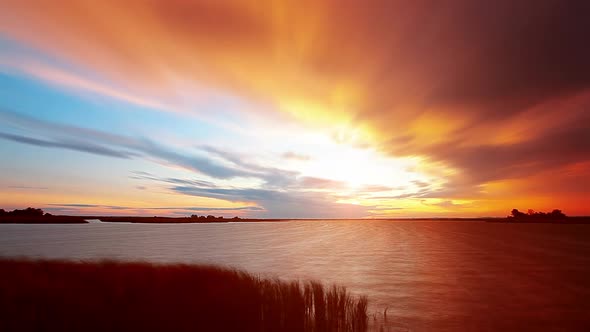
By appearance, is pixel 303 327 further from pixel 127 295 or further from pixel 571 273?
pixel 571 273

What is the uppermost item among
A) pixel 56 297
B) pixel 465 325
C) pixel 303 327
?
pixel 56 297

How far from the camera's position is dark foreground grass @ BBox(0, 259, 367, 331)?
36.2 feet

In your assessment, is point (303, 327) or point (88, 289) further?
point (88, 289)

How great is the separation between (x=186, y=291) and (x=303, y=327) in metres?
5.45

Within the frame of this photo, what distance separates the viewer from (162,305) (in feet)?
41.5

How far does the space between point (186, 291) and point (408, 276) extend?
23.5m

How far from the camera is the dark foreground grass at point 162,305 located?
11031 mm

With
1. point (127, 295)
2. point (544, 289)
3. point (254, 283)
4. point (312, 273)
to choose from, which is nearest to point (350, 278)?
point (312, 273)

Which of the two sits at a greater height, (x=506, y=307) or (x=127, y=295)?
(x=127, y=295)

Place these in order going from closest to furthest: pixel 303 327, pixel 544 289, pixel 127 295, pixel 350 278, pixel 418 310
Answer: pixel 303 327, pixel 127 295, pixel 418 310, pixel 544 289, pixel 350 278

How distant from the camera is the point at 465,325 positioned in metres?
17.3

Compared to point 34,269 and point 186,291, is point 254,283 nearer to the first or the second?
point 186,291

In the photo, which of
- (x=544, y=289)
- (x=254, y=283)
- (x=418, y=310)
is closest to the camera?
(x=254, y=283)

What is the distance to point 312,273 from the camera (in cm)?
3359
